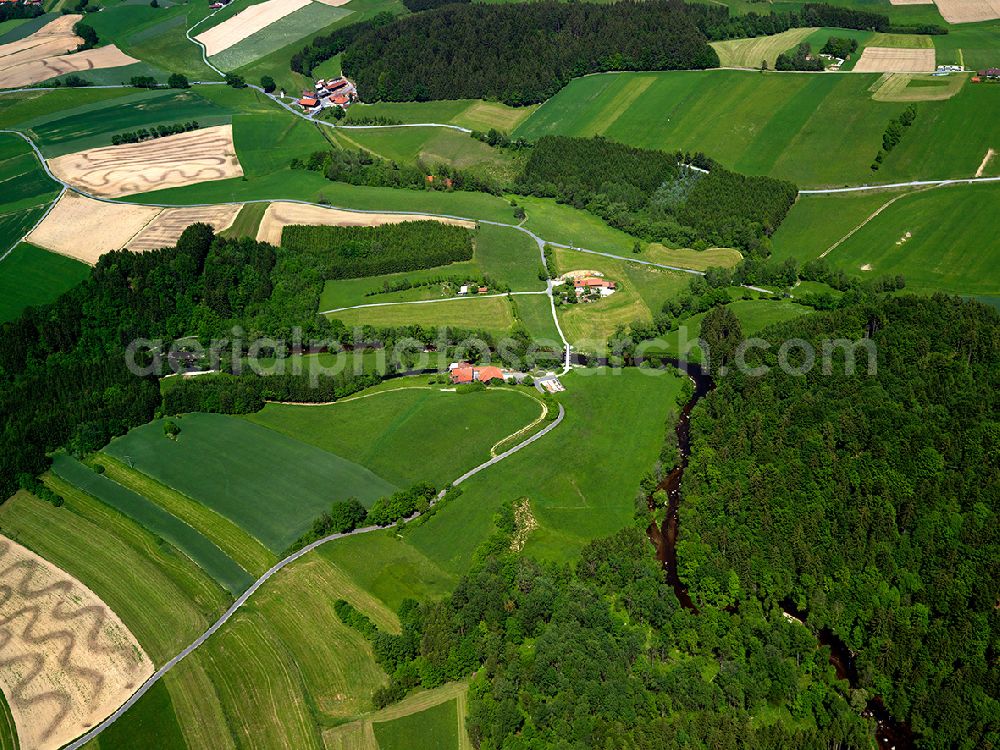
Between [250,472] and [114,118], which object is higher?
[114,118]

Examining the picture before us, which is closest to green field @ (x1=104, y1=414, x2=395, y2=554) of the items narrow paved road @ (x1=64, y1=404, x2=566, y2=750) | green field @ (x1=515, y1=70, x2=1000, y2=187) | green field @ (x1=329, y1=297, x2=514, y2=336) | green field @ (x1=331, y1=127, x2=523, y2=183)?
narrow paved road @ (x1=64, y1=404, x2=566, y2=750)

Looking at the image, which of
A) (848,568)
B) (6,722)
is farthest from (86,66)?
(848,568)

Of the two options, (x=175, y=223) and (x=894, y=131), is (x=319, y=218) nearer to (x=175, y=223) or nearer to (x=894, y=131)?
(x=175, y=223)

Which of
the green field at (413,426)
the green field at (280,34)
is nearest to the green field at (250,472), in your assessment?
the green field at (413,426)

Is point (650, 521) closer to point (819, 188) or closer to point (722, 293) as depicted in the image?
point (722, 293)

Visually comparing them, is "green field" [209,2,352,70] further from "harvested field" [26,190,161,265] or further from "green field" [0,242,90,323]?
"green field" [0,242,90,323]

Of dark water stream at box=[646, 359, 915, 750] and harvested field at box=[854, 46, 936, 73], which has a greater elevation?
harvested field at box=[854, 46, 936, 73]

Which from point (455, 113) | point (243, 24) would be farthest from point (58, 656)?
point (243, 24)
